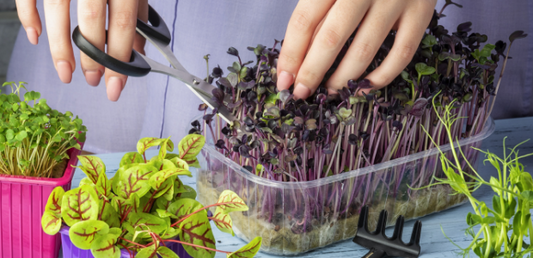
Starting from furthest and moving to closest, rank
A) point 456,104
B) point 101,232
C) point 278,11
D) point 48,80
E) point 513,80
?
point 48,80 → point 513,80 → point 278,11 → point 456,104 → point 101,232

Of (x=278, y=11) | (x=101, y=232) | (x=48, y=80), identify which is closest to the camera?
(x=101, y=232)

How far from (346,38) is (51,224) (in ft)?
1.40

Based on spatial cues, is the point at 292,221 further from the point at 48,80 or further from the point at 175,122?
the point at 48,80

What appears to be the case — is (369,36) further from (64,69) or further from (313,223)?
Answer: (64,69)

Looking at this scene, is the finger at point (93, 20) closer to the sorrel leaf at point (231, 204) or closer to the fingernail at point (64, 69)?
the fingernail at point (64, 69)

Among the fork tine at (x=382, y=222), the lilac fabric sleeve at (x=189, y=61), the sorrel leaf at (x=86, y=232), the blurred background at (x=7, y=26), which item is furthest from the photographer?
the blurred background at (x=7, y=26)

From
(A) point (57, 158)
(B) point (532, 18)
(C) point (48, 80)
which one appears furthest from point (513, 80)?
(C) point (48, 80)

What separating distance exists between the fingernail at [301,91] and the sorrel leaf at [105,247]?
293 millimetres

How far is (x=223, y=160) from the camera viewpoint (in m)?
0.62

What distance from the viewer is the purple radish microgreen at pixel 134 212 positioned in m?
0.44

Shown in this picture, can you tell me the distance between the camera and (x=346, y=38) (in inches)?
23.0

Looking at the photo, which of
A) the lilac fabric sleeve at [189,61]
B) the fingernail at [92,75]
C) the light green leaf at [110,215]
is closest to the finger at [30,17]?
the fingernail at [92,75]

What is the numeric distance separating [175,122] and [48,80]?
566 mm

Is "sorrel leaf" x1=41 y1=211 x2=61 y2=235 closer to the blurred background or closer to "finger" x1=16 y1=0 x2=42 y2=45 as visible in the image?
"finger" x1=16 y1=0 x2=42 y2=45
